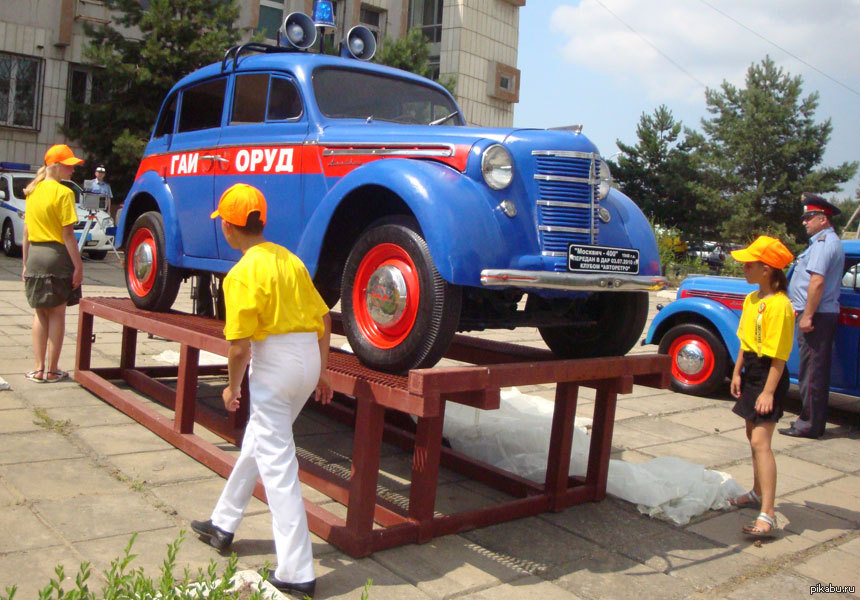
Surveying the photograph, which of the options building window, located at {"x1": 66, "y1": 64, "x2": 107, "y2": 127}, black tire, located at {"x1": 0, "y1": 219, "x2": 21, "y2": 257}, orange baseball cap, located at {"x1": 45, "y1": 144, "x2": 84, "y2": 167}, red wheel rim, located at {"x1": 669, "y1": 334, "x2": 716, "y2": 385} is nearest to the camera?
orange baseball cap, located at {"x1": 45, "y1": 144, "x2": 84, "y2": 167}

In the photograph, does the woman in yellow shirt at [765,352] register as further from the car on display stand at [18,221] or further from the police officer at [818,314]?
the car on display stand at [18,221]

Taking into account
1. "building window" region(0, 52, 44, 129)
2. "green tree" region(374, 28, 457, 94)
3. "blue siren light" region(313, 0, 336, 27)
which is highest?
"green tree" region(374, 28, 457, 94)

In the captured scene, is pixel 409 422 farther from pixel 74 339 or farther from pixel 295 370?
pixel 74 339

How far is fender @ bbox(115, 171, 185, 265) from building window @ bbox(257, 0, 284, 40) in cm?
2222

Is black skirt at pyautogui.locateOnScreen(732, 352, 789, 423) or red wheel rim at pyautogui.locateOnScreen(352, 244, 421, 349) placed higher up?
red wheel rim at pyautogui.locateOnScreen(352, 244, 421, 349)

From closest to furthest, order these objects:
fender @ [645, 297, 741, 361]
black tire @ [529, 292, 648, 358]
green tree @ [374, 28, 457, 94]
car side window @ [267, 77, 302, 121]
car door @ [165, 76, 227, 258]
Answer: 1. black tire @ [529, 292, 648, 358]
2. car side window @ [267, 77, 302, 121]
3. car door @ [165, 76, 227, 258]
4. fender @ [645, 297, 741, 361]
5. green tree @ [374, 28, 457, 94]

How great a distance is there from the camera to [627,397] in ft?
27.3

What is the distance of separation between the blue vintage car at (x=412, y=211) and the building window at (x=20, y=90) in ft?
63.8

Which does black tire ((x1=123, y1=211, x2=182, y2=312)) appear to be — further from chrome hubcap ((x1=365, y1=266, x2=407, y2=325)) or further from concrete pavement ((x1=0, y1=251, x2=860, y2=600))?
chrome hubcap ((x1=365, y1=266, x2=407, y2=325))

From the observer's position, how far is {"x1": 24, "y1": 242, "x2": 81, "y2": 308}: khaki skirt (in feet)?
22.3

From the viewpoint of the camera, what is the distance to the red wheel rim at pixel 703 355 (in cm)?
850

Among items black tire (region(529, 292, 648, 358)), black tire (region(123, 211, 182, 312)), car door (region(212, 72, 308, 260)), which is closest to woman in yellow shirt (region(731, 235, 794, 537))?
black tire (region(529, 292, 648, 358))

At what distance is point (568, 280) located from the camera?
13.3ft

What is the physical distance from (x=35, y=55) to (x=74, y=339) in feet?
55.1
